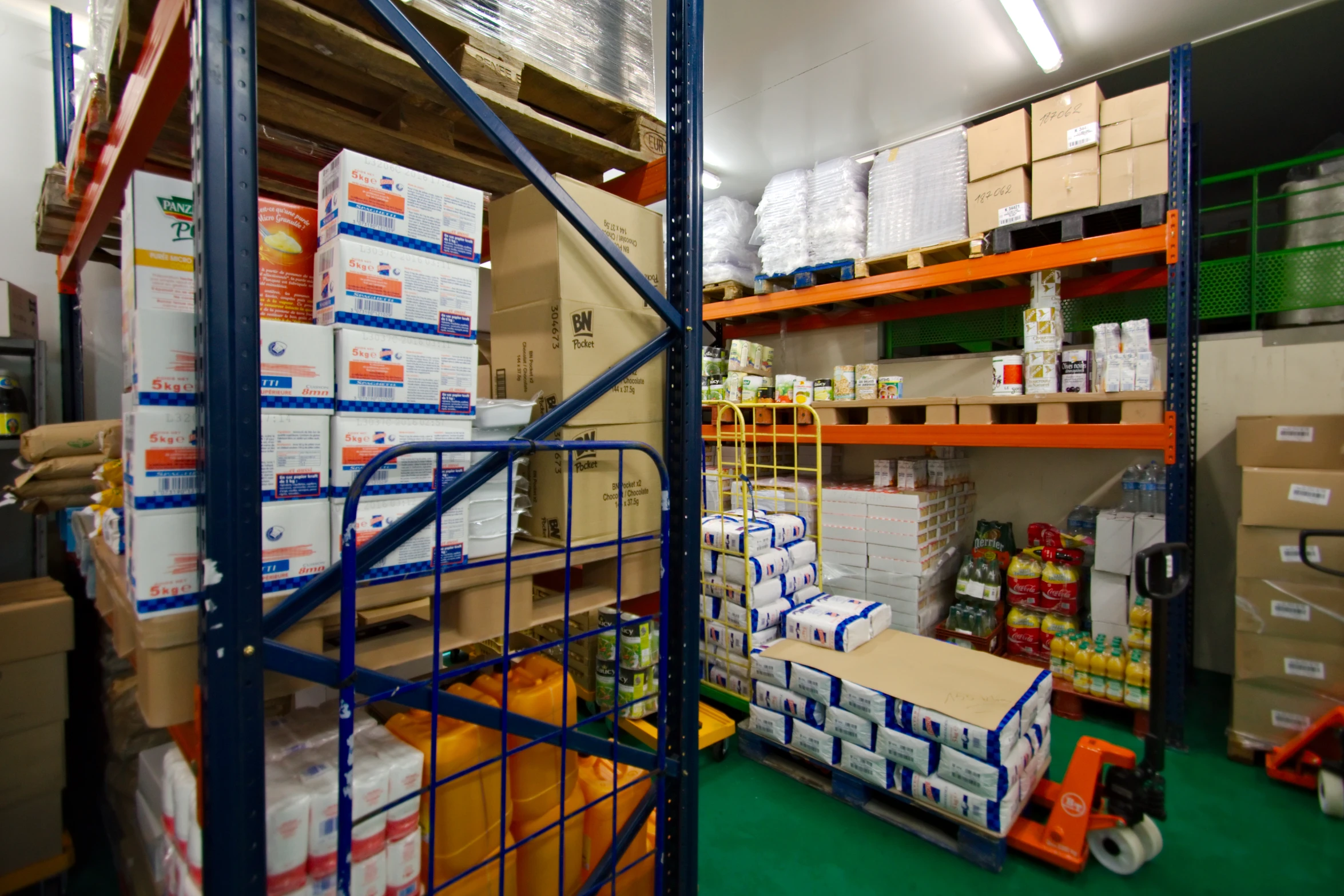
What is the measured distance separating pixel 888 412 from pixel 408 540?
3.81 m

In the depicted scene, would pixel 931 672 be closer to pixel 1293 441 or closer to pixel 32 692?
pixel 1293 441

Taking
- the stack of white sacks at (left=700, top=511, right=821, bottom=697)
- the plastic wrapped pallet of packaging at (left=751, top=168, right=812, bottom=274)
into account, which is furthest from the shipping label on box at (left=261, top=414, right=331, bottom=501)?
the plastic wrapped pallet of packaging at (left=751, top=168, right=812, bottom=274)

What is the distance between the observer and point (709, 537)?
3666mm

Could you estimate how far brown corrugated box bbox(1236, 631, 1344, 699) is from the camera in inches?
119

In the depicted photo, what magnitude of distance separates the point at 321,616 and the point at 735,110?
4.73 m

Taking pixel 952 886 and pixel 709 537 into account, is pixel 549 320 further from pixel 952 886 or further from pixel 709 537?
pixel 952 886

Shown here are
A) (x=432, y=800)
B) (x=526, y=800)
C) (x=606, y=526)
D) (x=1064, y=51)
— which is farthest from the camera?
(x=1064, y=51)

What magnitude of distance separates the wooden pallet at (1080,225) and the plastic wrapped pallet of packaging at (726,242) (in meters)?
2.05

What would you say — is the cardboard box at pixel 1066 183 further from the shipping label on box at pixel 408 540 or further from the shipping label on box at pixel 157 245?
the shipping label on box at pixel 157 245

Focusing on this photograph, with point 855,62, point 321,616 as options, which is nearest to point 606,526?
point 321,616

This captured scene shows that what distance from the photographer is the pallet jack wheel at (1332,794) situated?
9.15ft

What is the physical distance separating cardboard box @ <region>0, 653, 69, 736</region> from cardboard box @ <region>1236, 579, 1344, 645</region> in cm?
554

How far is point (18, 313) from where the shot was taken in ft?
10.2

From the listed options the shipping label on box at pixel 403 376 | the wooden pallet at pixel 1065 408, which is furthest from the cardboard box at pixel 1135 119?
the shipping label on box at pixel 403 376
